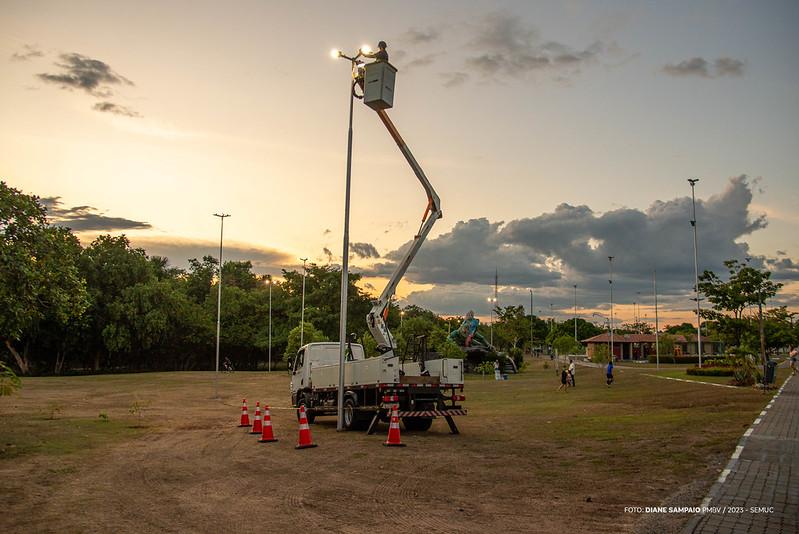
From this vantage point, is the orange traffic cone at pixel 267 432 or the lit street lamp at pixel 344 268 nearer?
the orange traffic cone at pixel 267 432

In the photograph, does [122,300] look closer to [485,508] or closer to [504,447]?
[504,447]

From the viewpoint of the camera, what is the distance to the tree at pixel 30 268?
1655cm

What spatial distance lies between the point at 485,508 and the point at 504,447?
6243mm

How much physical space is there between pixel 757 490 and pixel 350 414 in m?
11.7

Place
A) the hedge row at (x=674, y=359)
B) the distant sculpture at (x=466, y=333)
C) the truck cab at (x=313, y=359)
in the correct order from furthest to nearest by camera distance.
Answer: the hedge row at (x=674, y=359) < the distant sculpture at (x=466, y=333) < the truck cab at (x=313, y=359)

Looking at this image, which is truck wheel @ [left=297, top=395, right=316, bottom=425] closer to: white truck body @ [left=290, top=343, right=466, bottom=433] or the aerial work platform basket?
white truck body @ [left=290, top=343, right=466, bottom=433]

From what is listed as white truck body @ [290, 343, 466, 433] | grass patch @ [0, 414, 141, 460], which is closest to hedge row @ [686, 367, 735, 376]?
white truck body @ [290, 343, 466, 433]

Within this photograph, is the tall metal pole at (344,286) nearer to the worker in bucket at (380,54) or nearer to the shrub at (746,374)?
the worker in bucket at (380,54)

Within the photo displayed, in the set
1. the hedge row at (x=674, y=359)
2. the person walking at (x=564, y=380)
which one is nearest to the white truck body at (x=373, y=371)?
the person walking at (x=564, y=380)

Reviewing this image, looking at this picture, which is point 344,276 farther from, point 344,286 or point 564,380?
point 564,380

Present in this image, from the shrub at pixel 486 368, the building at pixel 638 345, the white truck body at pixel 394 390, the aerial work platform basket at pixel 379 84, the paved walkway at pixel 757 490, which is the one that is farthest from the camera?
the building at pixel 638 345

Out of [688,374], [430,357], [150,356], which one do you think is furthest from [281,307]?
[430,357]

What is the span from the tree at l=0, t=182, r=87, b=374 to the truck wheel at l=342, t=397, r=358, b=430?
868 cm

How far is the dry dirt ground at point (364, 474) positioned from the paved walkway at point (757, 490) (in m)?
0.33
